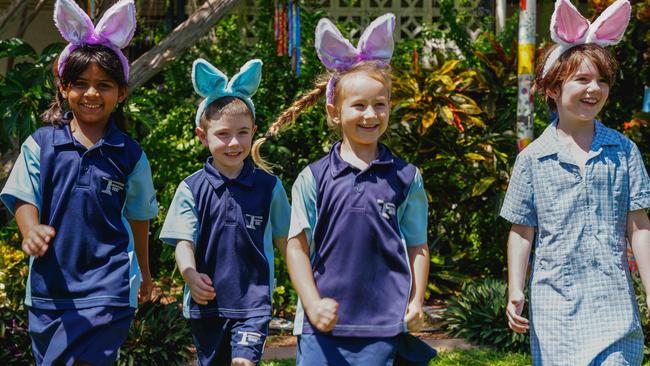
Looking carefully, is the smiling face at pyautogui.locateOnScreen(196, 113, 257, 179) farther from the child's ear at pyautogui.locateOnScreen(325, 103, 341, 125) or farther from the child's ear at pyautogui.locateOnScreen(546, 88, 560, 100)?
the child's ear at pyautogui.locateOnScreen(546, 88, 560, 100)

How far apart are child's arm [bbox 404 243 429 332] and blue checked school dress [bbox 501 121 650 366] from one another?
18.6 inches

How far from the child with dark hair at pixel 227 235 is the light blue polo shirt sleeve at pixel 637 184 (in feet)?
4.87

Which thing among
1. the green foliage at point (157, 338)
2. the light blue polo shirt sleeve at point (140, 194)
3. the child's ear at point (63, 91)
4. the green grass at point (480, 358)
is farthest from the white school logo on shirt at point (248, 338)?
the green grass at point (480, 358)

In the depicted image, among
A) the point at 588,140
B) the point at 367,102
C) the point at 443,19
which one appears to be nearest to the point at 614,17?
the point at 588,140

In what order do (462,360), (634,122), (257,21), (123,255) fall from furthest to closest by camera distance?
(257,21)
(634,122)
(462,360)
(123,255)

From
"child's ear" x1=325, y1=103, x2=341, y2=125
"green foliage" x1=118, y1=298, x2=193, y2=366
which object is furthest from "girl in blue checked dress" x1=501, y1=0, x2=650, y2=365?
"green foliage" x1=118, y1=298, x2=193, y2=366

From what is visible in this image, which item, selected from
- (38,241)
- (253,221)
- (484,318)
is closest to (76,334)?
(38,241)

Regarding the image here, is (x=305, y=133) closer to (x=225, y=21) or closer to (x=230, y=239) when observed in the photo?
(x=225, y=21)

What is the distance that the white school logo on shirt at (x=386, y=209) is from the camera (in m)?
3.56

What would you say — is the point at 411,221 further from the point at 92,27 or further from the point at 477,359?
the point at 477,359

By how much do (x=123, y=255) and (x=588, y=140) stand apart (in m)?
1.96

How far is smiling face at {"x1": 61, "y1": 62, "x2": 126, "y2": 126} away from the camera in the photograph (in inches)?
156

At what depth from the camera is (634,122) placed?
271 inches

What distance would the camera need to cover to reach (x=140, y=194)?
411 cm
